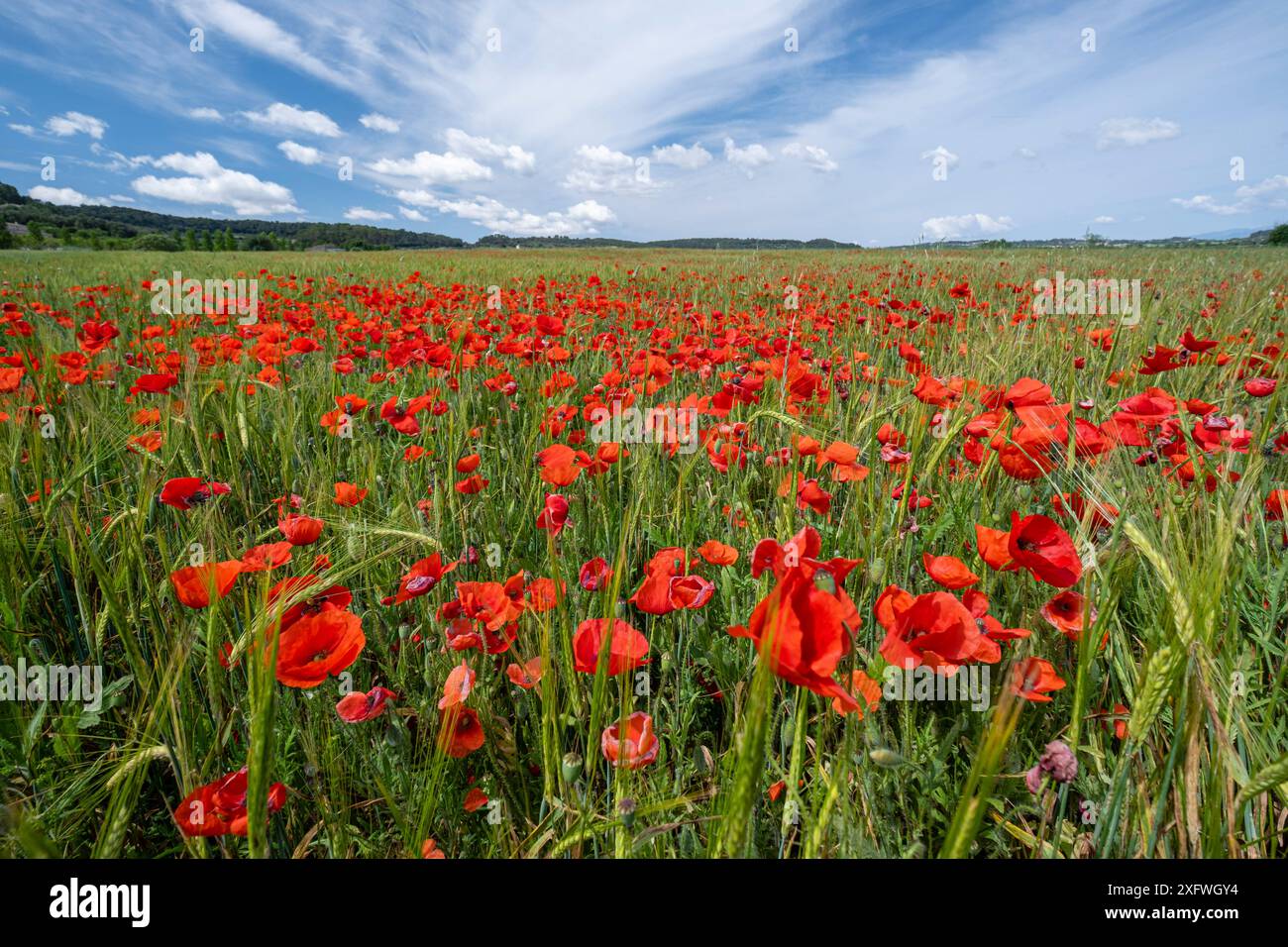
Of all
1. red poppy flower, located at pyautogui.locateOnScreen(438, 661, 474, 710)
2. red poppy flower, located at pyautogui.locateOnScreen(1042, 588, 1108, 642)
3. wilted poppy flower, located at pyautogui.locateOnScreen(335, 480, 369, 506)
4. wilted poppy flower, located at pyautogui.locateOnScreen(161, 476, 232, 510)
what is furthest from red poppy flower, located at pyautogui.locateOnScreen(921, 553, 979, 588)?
wilted poppy flower, located at pyautogui.locateOnScreen(161, 476, 232, 510)

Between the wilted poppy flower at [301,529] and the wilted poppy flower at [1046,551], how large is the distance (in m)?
1.21

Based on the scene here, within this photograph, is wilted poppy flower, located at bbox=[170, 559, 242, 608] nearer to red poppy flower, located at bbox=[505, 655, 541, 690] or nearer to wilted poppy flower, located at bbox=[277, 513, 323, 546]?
wilted poppy flower, located at bbox=[277, 513, 323, 546]

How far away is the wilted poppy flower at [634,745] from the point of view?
79 cm

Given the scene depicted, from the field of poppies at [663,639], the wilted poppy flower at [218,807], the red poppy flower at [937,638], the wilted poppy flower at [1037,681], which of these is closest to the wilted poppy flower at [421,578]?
the field of poppies at [663,639]

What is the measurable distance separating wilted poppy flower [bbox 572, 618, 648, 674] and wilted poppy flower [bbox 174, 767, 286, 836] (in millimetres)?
400

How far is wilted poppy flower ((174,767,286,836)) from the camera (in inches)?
27.5

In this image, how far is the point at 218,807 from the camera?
0.77m

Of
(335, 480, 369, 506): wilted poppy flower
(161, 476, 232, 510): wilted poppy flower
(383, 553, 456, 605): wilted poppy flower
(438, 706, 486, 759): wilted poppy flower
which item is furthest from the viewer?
(335, 480, 369, 506): wilted poppy flower

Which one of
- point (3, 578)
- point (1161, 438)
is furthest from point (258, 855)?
point (1161, 438)

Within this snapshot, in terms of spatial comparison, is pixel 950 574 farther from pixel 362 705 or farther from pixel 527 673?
pixel 362 705

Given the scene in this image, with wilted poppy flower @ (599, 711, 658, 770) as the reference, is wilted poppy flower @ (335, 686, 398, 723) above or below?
above

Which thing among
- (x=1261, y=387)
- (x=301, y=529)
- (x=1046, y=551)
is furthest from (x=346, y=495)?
(x=1261, y=387)

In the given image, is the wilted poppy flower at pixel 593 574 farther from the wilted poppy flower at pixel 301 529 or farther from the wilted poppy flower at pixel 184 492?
the wilted poppy flower at pixel 184 492

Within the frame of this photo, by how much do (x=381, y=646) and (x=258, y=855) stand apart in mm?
635
